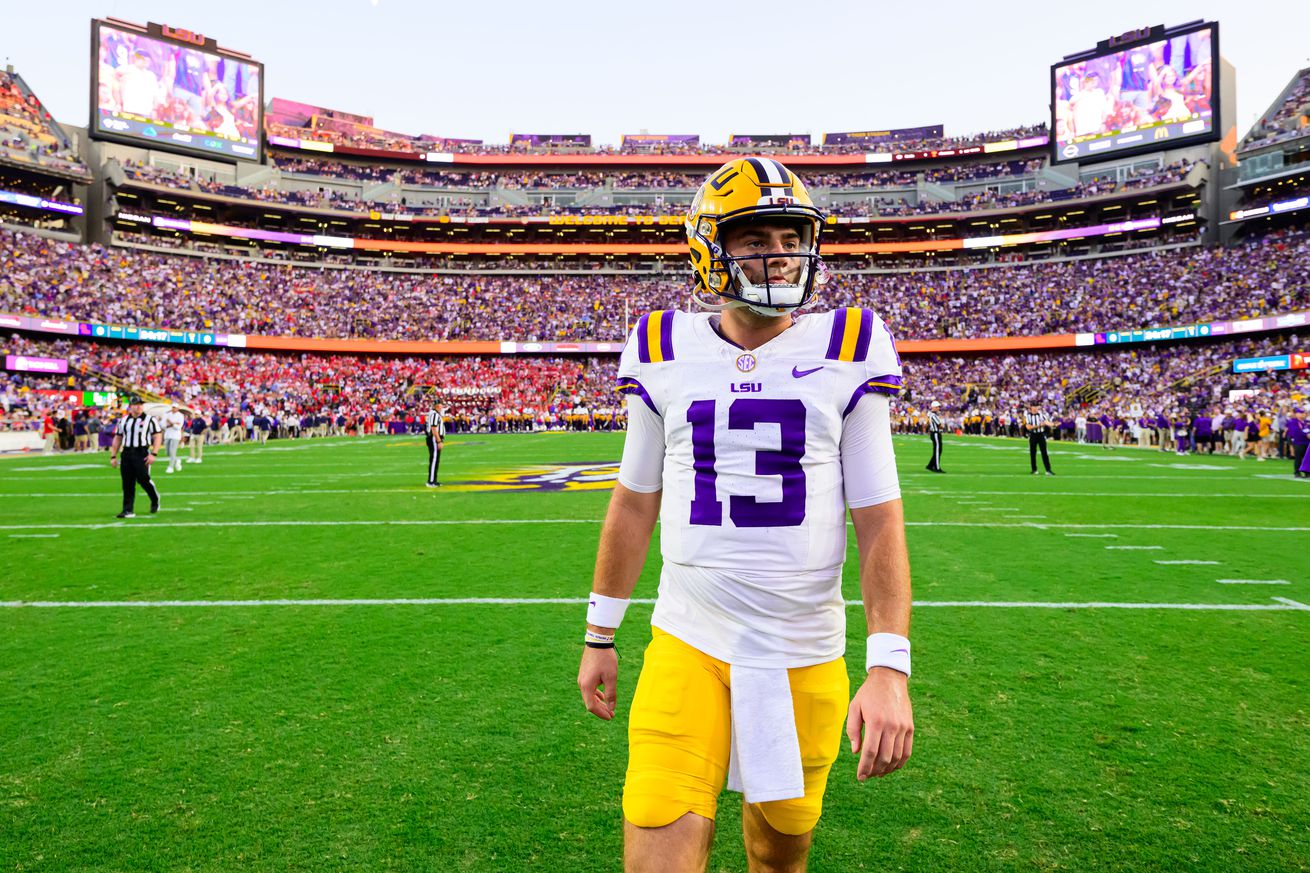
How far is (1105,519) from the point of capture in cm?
1058

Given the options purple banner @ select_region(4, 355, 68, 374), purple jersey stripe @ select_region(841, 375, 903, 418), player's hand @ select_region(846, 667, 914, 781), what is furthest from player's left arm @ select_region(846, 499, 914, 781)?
purple banner @ select_region(4, 355, 68, 374)

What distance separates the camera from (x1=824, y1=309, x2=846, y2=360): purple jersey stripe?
2031 millimetres

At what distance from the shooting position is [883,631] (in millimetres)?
1862

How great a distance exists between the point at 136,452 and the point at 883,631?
39.1ft

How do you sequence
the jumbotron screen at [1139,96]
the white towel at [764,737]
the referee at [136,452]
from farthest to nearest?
1. the jumbotron screen at [1139,96]
2. the referee at [136,452]
3. the white towel at [764,737]

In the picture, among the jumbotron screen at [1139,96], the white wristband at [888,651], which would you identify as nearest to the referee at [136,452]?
the white wristband at [888,651]

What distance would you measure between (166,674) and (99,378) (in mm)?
43873

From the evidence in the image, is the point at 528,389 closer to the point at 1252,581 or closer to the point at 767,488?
the point at 1252,581

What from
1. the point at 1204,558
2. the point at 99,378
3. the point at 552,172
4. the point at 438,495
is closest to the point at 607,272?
the point at 552,172

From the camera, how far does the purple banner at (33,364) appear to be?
38.8 meters

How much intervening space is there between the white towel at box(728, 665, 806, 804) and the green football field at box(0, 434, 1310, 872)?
1.05m

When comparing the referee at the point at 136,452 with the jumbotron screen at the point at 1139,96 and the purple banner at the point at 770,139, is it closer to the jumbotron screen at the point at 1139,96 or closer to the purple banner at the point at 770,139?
the jumbotron screen at the point at 1139,96

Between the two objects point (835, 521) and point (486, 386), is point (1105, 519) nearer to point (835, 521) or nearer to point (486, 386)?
point (835, 521)

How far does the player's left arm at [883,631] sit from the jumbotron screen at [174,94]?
60.4 metres
